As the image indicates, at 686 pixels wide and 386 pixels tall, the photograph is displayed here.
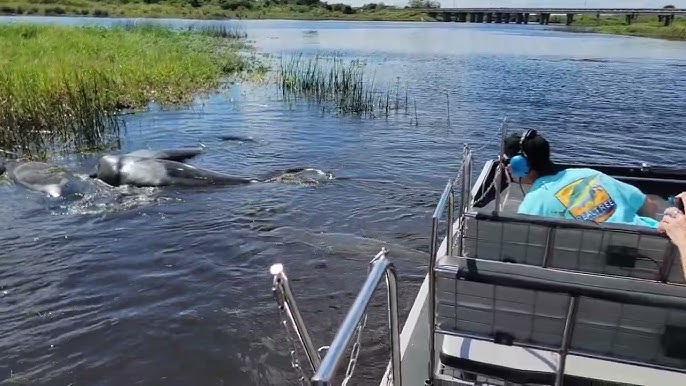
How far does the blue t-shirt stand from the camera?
14.0 feet

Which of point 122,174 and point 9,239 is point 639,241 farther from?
point 122,174

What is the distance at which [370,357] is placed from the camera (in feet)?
17.0

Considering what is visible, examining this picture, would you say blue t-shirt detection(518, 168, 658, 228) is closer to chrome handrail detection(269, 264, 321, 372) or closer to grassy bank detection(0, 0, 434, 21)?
chrome handrail detection(269, 264, 321, 372)

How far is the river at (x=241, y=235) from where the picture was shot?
17.5 ft

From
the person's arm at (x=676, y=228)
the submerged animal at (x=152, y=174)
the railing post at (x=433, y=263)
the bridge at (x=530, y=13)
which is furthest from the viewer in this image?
the bridge at (x=530, y=13)

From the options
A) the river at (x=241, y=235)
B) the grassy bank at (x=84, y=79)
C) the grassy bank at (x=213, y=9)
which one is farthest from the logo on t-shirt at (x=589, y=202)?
the grassy bank at (x=213, y=9)

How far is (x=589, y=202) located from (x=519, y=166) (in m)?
0.81

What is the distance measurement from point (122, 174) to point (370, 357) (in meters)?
6.78

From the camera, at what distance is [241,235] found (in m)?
8.15

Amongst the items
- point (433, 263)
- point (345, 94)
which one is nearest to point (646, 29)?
point (345, 94)

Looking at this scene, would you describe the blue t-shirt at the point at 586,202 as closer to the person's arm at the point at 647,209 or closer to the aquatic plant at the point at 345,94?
the person's arm at the point at 647,209

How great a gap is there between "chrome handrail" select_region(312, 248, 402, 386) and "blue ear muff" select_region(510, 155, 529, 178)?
8.98 feet

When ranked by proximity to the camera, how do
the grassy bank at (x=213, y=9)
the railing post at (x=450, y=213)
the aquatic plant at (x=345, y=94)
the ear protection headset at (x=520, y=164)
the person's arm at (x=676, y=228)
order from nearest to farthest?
the person's arm at (x=676, y=228)
the railing post at (x=450, y=213)
the ear protection headset at (x=520, y=164)
the aquatic plant at (x=345, y=94)
the grassy bank at (x=213, y=9)

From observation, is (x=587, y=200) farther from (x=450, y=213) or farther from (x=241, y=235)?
(x=241, y=235)
